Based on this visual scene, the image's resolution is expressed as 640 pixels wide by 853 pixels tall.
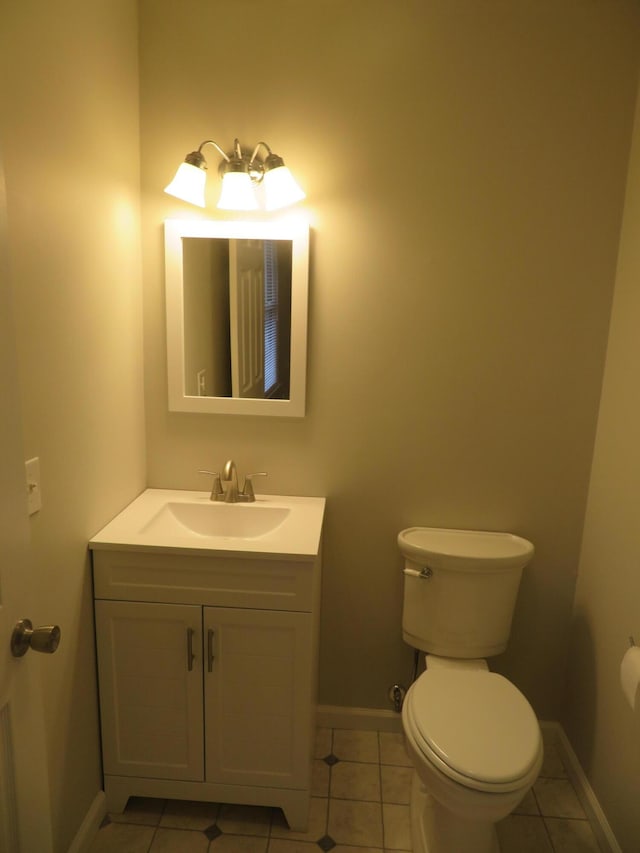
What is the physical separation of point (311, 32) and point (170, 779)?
2370 millimetres

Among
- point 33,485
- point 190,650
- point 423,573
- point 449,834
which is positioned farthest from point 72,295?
point 449,834

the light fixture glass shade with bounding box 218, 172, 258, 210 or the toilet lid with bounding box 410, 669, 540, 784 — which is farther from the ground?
the light fixture glass shade with bounding box 218, 172, 258, 210

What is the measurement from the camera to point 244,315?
1.94 meters

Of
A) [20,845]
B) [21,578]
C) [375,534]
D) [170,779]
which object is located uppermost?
[21,578]

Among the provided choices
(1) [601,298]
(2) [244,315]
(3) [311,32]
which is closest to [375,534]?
(2) [244,315]

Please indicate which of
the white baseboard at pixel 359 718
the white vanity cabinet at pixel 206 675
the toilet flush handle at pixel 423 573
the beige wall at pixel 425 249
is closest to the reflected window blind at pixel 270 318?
the beige wall at pixel 425 249

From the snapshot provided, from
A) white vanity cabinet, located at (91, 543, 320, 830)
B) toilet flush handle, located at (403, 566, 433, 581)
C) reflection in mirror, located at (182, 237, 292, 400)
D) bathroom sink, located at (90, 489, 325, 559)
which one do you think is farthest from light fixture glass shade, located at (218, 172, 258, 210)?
toilet flush handle, located at (403, 566, 433, 581)

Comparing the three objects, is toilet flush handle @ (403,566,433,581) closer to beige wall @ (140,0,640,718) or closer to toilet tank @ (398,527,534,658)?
toilet tank @ (398,527,534,658)

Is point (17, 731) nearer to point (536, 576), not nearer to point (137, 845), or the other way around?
point (137, 845)

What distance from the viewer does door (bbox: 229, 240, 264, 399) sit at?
1904mm

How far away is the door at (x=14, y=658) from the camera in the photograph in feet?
2.91

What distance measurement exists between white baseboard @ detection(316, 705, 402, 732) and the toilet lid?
0.61m

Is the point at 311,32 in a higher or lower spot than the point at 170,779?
higher

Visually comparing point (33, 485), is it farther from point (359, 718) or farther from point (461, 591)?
point (359, 718)
